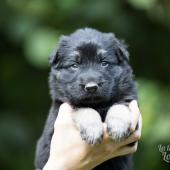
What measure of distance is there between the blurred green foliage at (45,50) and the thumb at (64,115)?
2149 millimetres

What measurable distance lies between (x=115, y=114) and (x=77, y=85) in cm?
40

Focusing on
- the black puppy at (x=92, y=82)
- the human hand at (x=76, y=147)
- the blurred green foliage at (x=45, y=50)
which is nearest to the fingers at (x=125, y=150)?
the human hand at (x=76, y=147)

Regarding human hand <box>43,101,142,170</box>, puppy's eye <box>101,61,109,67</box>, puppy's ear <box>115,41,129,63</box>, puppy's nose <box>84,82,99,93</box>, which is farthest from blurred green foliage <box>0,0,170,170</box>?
puppy's nose <box>84,82,99,93</box>

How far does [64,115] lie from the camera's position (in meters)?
4.97

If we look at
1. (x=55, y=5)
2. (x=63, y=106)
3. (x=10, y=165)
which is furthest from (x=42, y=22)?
(x=63, y=106)

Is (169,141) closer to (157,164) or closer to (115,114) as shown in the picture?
(157,164)

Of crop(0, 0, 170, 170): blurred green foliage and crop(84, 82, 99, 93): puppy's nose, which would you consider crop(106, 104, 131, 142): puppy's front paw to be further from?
crop(0, 0, 170, 170): blurred green foliage

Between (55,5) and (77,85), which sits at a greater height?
(55,5)

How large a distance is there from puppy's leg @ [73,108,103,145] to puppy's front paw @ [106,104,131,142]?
8 centimetres

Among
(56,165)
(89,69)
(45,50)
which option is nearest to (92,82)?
(89,69)

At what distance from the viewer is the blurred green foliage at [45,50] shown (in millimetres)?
7398

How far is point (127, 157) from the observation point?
520cm

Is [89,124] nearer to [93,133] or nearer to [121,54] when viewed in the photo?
[93,133]

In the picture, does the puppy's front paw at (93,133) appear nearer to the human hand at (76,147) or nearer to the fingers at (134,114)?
the human hand at (76,147)
